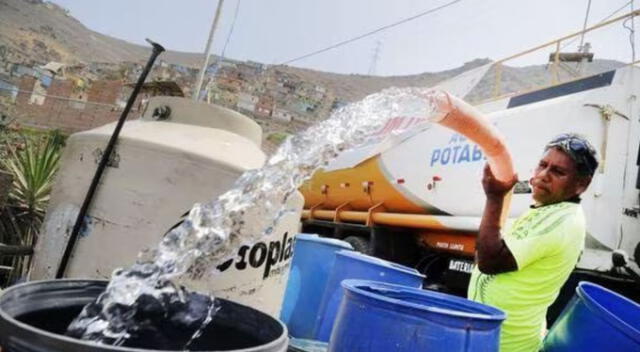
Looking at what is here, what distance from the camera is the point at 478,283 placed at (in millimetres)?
2070

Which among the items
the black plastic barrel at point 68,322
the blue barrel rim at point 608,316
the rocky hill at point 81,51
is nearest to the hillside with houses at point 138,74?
the rocky hill at point 81,51

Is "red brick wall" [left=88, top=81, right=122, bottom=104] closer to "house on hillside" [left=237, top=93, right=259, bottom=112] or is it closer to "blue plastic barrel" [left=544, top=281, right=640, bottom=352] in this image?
"house on hillside" [left=237, top=93, right=259, bottom=112]

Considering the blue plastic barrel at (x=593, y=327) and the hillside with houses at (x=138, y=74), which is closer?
the blue plastic barrel at (x=593, y=327)

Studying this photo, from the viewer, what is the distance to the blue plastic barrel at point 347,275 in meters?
2.09

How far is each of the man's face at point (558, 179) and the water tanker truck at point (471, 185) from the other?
244 cm

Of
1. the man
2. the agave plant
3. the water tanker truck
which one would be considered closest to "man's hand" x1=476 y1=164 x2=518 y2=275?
the man

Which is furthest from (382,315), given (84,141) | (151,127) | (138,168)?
(84,141)

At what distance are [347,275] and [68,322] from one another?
1.27 meters

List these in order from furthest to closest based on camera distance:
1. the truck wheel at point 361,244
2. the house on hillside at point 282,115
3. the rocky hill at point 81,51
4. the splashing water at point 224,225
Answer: the rocky hill at point 81,51 < the house on hillside at point 282,115 < the truck wheel at point 361,244 < the splashing water at point 224,225

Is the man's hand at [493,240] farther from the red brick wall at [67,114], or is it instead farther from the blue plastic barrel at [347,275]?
the red brick wall at [67,114]

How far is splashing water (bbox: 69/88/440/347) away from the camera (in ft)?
3.51

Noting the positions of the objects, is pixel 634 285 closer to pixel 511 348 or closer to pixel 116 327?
pixel 511 348

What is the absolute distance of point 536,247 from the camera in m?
1.80

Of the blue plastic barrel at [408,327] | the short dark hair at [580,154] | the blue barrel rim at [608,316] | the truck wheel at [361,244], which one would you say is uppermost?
the short dark hair at [580,154]
